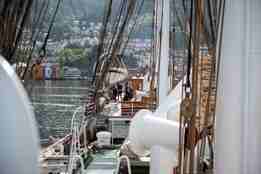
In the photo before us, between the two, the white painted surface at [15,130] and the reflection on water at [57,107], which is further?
the reflection on water at [57,107]

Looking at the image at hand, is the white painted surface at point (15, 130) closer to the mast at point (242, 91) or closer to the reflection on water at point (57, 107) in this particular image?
the mast at point (242, 91)

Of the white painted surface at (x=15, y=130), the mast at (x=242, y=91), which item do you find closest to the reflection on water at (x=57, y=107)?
the mast at (x=242, y=91)

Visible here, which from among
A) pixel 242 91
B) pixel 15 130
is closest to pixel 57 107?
pixel 242 91

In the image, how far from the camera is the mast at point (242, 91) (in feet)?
4.23

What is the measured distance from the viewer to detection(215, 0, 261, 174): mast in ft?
4.23

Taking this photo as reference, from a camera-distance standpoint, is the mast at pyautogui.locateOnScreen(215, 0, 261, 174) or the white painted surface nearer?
the white painted surface

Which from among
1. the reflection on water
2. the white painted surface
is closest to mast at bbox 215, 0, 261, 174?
the white painted surface

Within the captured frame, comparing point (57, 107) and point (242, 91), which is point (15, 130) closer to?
point (242, 91)

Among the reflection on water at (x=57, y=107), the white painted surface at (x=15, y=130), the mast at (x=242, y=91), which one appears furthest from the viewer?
the reflection on water at (x=57, y=107)

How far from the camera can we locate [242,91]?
1.30m

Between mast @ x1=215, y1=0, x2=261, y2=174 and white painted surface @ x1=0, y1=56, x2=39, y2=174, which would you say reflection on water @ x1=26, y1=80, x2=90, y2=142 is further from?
white painted surface @ x1=0, y1=56, x2=39, y2=174

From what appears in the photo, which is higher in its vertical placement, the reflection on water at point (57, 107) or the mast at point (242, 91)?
the mast at point (242, 91)

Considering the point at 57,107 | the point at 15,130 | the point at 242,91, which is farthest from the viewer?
the point at 57,107

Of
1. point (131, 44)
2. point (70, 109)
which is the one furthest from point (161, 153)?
point (70, 109)
